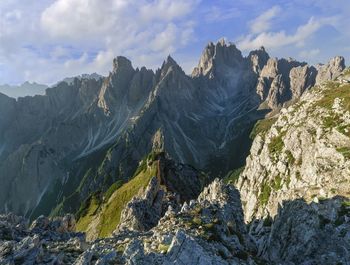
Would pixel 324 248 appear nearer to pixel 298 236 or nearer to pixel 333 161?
pixel 298 236

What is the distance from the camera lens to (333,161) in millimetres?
79375

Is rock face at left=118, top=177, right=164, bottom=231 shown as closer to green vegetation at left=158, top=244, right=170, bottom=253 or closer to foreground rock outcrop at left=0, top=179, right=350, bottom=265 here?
foreground rock outcrop at left=0, top=179, right=350, bottom=265

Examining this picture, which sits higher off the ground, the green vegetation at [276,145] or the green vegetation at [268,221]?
the green vegetation at [276,145]

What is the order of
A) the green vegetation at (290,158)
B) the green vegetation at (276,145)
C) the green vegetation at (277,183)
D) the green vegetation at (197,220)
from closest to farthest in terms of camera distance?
the green vegetation at (197,220)
the green vegetation at (277,183)
the green vegetation at (290,158)
the green vegetation at (276,145)

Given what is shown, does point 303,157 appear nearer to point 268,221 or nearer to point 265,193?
point 265,193

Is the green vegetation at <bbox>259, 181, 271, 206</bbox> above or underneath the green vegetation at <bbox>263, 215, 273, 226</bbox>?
above

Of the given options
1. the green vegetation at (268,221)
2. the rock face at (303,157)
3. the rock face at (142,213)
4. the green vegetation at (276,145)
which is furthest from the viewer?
the green vegetation at (276,145)

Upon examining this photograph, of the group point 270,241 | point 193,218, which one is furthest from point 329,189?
point 193,218

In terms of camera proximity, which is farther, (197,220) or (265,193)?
(265,193)

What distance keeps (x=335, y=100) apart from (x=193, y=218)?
7781 centimetres

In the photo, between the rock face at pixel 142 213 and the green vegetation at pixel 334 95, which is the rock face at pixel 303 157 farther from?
the rock face at pixel 142 213

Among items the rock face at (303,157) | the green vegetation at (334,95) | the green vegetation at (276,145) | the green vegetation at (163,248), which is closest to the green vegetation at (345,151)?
the rock face at (303,157)

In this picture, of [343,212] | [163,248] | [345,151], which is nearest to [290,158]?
[345,151]

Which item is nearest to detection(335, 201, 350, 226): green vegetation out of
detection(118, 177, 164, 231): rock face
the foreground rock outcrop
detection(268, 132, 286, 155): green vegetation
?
the foreground rock outcrop
